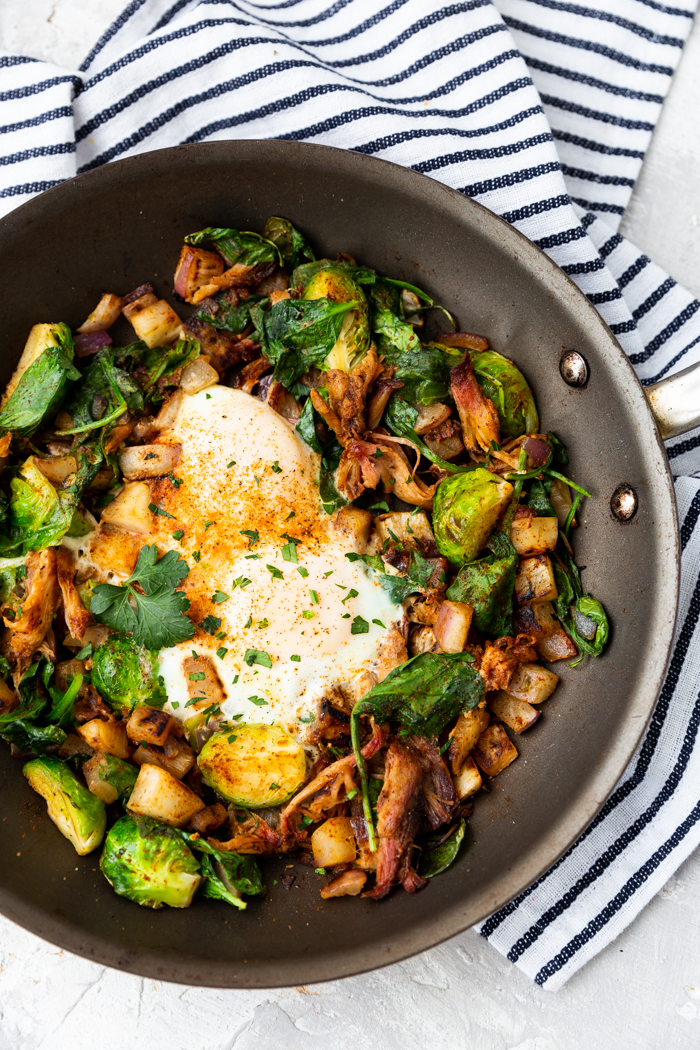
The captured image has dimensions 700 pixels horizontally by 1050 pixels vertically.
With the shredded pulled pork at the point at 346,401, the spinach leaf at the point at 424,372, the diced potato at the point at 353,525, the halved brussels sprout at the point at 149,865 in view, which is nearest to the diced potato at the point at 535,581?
the diced potato at the point at 353,525

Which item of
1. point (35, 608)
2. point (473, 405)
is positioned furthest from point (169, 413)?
point (473, 405)

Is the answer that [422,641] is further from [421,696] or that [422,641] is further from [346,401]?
[346,401]

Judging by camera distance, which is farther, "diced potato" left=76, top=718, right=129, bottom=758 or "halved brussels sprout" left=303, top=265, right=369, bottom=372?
"halved brussels sprout" left=303, top=265, right=369, bottom=372

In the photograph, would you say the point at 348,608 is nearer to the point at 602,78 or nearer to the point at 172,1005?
the point at 172,1005

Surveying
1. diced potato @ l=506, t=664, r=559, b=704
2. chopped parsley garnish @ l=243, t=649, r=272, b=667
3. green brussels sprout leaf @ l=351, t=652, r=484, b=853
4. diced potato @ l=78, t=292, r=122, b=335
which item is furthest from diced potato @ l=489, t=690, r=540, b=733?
diced potato @ l=78, t=292, r=122, b=335

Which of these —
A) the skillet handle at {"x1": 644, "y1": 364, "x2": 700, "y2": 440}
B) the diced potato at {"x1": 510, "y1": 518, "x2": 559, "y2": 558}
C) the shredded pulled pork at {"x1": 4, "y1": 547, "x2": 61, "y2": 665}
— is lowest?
the shredded pulled pork at {"x1": 4, "y1": 547, "x2": 61, "y2": 665}

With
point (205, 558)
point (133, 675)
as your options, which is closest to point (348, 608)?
point (205, 558)

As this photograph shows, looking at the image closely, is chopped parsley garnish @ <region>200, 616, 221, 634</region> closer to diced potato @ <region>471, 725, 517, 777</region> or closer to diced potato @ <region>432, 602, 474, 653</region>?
diced potato @ <region>432, 602, 474, 653</region>
